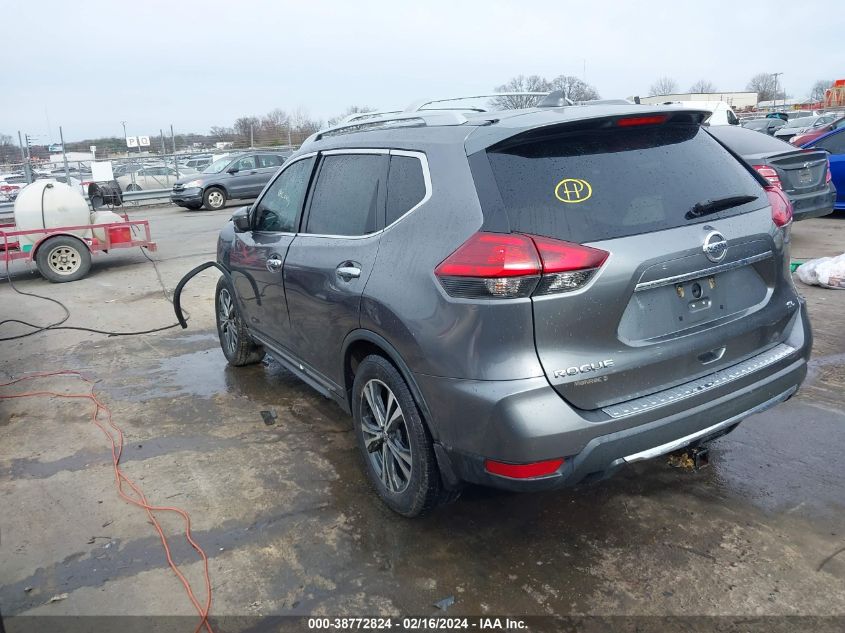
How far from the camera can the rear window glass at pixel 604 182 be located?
2637 millimetres

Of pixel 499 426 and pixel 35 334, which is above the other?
pixel 499 426

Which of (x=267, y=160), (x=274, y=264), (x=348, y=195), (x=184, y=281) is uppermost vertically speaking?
(x=267, y=160)

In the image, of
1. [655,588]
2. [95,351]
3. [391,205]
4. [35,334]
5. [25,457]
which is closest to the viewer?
[655,588]

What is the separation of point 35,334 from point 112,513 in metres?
4.49

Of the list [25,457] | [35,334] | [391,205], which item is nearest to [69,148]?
[35,334]

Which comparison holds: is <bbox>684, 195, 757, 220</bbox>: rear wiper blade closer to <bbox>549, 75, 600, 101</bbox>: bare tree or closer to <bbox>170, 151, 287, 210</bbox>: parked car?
<bbox>549, 75, 600, 101</bbox>: bare tree

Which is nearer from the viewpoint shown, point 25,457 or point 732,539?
point 732,539

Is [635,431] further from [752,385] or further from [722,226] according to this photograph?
[722,226]

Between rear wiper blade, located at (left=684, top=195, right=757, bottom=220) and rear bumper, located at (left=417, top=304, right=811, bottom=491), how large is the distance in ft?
2.39

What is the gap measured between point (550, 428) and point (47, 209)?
383 inches

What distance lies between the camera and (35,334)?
722 cm

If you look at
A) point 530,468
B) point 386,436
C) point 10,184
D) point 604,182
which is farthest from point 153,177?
point 530,468

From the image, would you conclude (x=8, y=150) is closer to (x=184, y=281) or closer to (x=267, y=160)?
(x=267, y=160)

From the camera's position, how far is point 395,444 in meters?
3.27
